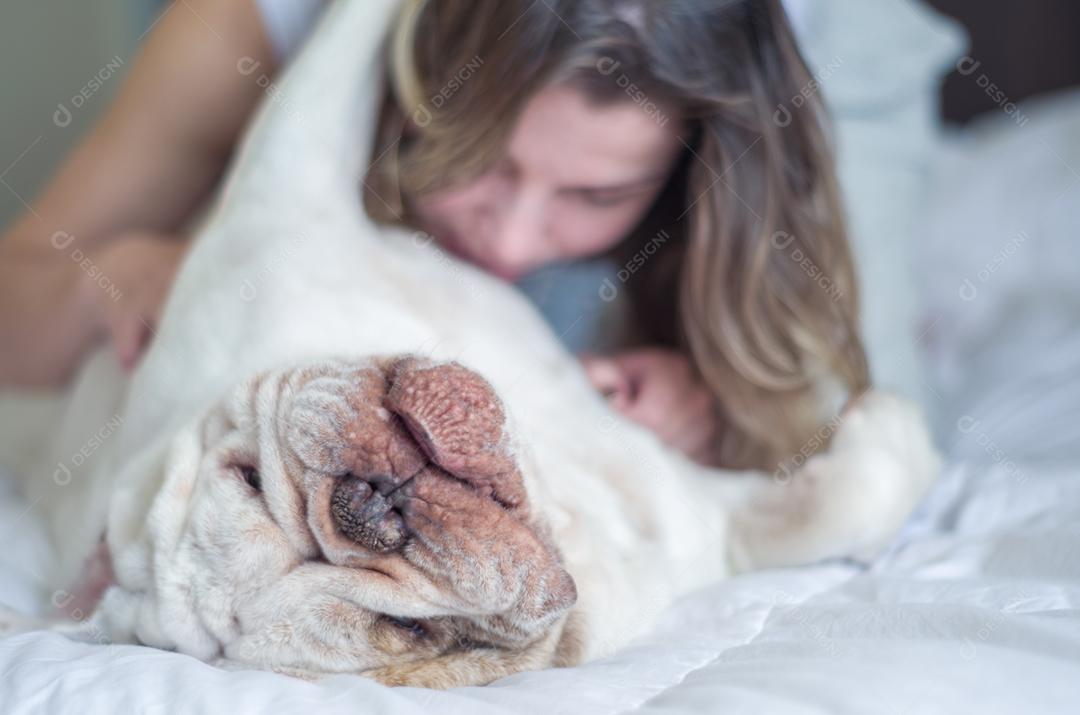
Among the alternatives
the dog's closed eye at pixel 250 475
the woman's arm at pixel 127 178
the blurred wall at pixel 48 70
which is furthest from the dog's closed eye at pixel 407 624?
the blurred wall at pixel 48 70

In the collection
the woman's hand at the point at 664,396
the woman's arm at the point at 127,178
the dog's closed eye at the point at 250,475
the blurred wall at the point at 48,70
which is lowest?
the woman's hand at the point at 664,396

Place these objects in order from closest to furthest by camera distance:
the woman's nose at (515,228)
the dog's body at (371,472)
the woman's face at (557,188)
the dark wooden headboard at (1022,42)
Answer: the dog's body at (371,472)
the woman's face at (557,188)
the woman's nose at (515,228)
the dark wooden headboard at (1022,42)

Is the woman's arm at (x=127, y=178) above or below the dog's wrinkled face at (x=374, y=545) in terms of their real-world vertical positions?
above

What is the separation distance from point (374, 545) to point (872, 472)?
81 centimetres

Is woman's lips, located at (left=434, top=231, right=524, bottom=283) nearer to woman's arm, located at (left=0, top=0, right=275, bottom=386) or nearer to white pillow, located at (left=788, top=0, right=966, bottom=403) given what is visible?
woman's arm, located at (left=0, top=0, right=275, bottom=386)

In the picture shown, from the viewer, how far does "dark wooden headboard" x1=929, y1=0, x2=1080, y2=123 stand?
3.26 metres

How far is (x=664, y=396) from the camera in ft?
5.81

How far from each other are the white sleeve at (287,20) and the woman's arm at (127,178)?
0.12ft

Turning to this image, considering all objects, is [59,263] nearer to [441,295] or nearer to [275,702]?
[441,295]

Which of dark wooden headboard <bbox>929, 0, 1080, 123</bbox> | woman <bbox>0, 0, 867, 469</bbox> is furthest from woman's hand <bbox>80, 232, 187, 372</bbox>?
dark wooden headboard <bbox>929, 0, 1080, 123</bbox>

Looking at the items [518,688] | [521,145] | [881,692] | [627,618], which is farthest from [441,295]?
[881,692]

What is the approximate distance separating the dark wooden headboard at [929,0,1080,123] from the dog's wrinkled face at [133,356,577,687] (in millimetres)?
2879

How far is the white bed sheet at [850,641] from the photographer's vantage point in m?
0.91

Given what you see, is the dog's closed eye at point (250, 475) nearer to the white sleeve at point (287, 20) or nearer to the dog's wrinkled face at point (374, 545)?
the dog's wrinkled face at point (374, 545)
